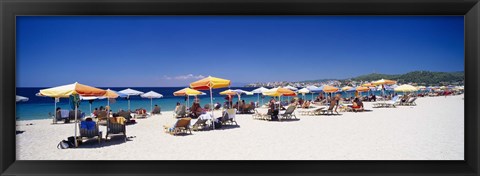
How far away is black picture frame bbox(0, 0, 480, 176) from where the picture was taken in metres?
3.69

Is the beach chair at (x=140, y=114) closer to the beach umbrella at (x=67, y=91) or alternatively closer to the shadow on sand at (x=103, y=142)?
the shadow on sand at (x=103, y=142)

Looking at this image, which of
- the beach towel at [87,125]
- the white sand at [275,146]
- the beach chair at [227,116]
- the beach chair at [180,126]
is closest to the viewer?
the white sand at [275,146]

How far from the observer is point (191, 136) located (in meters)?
6.50

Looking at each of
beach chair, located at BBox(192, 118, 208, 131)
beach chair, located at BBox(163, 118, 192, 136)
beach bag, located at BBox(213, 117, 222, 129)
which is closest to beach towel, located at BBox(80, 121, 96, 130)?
beach chair, located at BBox(163, 118, 192, 136)

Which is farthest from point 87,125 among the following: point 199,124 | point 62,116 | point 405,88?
point 405,88

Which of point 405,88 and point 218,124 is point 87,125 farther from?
point 405,88

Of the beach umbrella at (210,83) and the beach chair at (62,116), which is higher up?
the beach umbrella at (210,83)

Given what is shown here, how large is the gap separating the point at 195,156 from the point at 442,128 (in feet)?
19.9

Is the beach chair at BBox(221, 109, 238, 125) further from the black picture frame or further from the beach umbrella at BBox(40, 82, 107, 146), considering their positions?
the black picture frame

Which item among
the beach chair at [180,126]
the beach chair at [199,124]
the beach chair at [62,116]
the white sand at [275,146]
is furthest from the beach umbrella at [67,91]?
the beach chair at [62,116]

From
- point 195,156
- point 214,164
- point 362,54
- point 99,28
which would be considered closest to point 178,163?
point 214,164
